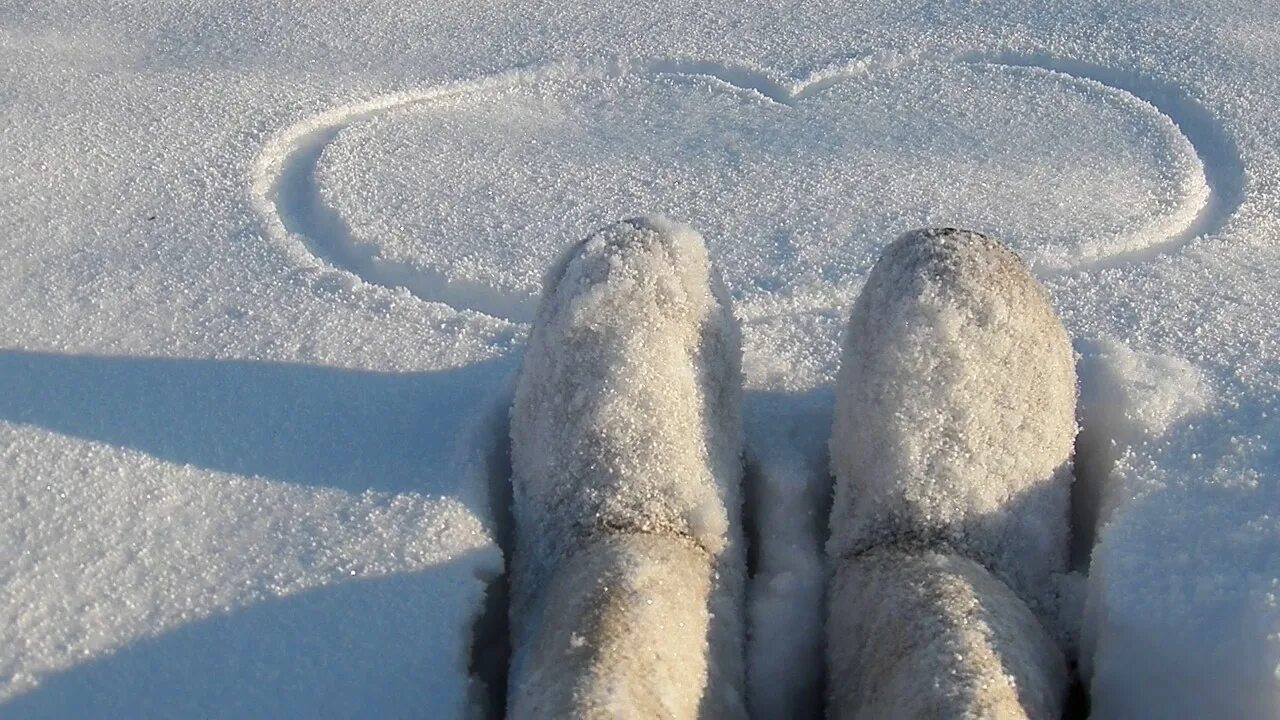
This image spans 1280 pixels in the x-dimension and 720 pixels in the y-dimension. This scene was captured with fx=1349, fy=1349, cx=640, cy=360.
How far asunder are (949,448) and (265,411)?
2.71 feet

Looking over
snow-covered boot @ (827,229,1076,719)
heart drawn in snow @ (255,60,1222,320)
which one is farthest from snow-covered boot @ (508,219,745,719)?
heart drawn in snow @ (255,60,1222,320)

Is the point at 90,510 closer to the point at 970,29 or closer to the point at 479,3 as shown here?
the point at 479,3

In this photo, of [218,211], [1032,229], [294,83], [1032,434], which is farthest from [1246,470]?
[294,83]

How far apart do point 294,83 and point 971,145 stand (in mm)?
1208

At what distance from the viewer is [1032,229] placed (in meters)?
2.01

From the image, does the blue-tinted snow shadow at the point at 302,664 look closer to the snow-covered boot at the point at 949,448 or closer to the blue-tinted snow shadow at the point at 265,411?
the blue-tinted snow shadow at the point at 265,411

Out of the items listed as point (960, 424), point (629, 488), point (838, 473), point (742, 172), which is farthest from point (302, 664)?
point (742, 172)

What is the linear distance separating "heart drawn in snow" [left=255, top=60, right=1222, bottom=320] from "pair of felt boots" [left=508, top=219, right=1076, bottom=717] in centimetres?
35

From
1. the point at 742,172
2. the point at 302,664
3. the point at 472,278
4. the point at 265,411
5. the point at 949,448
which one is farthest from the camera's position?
the point at 742,172

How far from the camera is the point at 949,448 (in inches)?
56.2

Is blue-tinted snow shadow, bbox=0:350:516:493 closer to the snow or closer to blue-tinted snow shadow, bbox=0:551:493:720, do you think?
blue-tinted snow shadow, bbox=0:551:493:720

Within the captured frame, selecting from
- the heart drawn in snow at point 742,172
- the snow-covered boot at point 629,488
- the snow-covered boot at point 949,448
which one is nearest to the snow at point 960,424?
the snow-covered boot at point 949,448

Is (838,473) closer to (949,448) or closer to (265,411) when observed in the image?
(949,448)

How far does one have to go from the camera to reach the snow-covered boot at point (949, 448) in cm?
132
